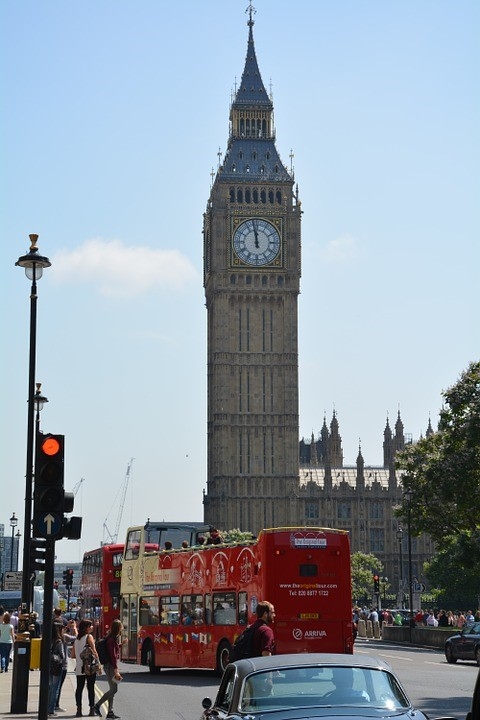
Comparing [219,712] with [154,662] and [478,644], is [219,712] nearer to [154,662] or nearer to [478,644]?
[154,662]

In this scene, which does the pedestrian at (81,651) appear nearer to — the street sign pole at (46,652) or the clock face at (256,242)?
the street sign pole at (46,652)

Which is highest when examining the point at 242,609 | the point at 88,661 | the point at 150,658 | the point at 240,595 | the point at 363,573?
the point at 363,573

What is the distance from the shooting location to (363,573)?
11575cm

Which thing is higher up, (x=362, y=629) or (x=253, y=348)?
(x=253, y=348)

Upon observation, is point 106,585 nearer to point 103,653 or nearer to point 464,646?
point 464,646

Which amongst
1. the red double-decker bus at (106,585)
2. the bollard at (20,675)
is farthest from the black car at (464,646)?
the bollard at (20,675)

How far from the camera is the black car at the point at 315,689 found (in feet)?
33.4

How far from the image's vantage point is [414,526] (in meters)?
52.2

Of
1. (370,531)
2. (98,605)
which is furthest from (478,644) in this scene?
(370,531)

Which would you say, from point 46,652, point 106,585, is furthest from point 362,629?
point 46,652

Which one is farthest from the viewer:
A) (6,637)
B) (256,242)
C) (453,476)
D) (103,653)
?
(256,242)

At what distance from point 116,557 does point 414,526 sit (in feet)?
46.8

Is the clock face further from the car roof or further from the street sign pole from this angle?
the car roof

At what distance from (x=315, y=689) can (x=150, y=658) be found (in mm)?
22220
